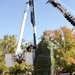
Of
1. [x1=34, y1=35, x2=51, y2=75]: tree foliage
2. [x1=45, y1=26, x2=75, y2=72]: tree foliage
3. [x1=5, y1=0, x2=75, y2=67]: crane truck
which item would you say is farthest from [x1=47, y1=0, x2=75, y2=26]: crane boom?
[x1=45, y1=26, x2=75, y2=72]: tree foliage

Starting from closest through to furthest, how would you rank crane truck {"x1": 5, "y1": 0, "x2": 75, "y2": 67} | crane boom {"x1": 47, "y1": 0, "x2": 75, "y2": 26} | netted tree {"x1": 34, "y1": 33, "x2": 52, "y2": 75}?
netted tree {"x1": 34, "y1": 33, "x2": 52, "y2": 75}, crane truck {"x1": 5, "y1": 0, "x2": 75, "y2": 67}, crane boom {"x1": 47, "y1": 0, "x2": 75, "y2": 26}

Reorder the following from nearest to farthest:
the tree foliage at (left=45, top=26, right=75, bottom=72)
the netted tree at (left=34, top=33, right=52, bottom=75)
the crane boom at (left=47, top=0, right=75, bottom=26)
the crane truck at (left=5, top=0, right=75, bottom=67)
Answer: the netted tree at (left=34, top=33, right=52, bottom=75) → the crane truck at (left=5, top=0, right=75, bottom=67) → the crane boom at (left=47, top=0, right=75, bottom=26) → the tree foliage at (left=45, top=26, right=75, bottom=72)

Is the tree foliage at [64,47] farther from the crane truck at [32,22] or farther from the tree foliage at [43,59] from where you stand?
the tree foliage at [43,59]

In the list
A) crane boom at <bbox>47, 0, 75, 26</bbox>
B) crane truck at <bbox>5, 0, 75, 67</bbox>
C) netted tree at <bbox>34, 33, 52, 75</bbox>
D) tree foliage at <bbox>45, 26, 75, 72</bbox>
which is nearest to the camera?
netted tree at <bbox>34, 33, 52, 75</bbox>

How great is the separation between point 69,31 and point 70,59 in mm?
5239

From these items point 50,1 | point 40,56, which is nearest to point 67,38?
point 50,1

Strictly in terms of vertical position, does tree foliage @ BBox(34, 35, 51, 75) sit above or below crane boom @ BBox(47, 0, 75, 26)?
below

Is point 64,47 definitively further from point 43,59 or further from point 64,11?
point 43,59

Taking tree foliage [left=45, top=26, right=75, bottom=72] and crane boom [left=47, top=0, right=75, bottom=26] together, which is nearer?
crane boom [left=47, top=0, right=75, bottom=26]

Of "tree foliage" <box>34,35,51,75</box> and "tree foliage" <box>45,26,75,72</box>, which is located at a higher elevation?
"tree foliage" <box>45,26,75,72</box>

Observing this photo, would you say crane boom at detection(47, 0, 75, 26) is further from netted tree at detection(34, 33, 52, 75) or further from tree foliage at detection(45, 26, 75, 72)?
tree foliage at detection(45, 26, 75, 72)

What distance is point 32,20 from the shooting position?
75.3 ft

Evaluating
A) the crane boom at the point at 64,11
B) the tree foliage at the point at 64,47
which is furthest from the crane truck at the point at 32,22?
the tree foliage at the point at 64,47

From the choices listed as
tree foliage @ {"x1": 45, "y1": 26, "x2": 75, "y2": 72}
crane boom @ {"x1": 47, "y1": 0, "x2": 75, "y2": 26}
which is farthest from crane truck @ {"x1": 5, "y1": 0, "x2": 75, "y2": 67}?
tree foliage @ {"x1": 45, "y1": 26, "x2": 75, "y2": 72}
